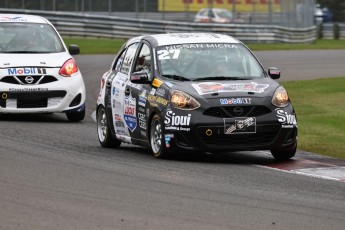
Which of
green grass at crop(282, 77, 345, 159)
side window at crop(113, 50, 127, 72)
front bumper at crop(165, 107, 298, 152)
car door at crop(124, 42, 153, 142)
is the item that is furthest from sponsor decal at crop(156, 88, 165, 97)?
green grass at crop(282, 77, 345, 159)

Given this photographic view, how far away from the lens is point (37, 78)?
61.7ft

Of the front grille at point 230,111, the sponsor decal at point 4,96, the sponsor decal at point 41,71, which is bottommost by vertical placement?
the sponsor decal at point 4,96

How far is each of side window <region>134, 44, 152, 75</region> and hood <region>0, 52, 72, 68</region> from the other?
4.43 m

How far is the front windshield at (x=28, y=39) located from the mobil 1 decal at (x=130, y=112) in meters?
5.41

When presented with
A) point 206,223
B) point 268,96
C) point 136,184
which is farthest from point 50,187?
point 268,96

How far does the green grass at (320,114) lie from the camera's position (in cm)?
1562

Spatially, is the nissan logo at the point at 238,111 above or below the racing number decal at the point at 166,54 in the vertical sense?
below

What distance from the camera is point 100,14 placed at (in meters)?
48.5

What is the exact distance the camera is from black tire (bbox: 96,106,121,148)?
15.4 m

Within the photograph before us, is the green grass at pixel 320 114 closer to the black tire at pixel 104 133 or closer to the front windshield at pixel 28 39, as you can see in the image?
the black tire at pixel 104 133

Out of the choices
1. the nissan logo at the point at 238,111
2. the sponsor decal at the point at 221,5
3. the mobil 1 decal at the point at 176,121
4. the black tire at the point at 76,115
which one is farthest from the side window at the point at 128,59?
the sponsor decal at the point at 221,5

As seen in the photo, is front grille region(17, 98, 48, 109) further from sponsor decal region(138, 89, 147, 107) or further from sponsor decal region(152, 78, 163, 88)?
sponsor decal region(152, 78, 163, 88)

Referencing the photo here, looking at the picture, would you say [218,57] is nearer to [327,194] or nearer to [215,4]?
[327,194]

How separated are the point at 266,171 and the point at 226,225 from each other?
3.62 m
